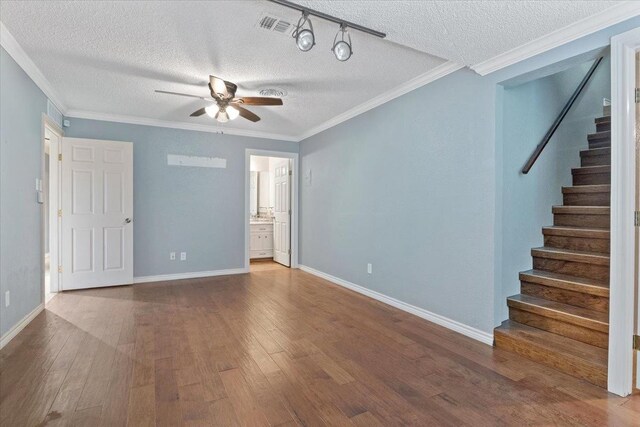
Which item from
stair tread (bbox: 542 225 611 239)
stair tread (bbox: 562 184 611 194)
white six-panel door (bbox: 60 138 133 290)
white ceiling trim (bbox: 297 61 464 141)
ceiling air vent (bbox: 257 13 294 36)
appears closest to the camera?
ceiling air vent (bbox: 257 13 294 36)

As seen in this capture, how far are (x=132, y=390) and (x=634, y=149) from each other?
3.44 meters

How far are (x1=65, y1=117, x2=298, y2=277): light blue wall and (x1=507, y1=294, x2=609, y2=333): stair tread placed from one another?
4228 millimetres

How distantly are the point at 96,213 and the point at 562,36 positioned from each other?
546cm

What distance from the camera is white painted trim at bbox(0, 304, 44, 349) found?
2643 millimetres

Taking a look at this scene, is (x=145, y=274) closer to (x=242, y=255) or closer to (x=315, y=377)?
(x=242, y=255)

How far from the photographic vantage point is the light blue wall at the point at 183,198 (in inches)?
194

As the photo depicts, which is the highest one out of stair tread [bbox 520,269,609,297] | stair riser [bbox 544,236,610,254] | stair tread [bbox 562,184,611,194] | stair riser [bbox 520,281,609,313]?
stair tread [bbox 562,184,611,194]

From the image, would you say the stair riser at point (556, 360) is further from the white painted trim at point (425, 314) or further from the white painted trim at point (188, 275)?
the white painted trim at point (188, 275)

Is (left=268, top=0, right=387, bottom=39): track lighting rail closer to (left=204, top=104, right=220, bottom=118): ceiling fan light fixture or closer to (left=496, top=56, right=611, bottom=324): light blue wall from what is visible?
(left=496, top=56, right=611, bottom=324): light blue wall

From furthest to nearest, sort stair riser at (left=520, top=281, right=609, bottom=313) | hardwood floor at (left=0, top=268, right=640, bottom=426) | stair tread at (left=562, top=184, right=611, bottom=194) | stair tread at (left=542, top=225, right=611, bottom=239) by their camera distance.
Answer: stair tread at (left=562, top=184, right=611, bottom=194) → stair tread at (left=542, top=225, right=611, bottom=239) → stair riser at (left=520, top=281, right=609, bottom=313) → hardwood floor at (left=0, top=268, right=640, bottom=426)

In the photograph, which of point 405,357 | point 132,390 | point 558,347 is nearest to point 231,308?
point 132,390

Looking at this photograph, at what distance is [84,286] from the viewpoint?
176 inches

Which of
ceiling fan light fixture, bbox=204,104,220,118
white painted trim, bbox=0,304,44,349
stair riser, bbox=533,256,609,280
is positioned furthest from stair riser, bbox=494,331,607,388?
white painted trim, bbox=0,304,44,349

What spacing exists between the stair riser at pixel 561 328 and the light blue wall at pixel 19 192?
14.1 feet
